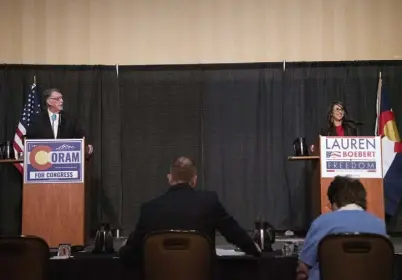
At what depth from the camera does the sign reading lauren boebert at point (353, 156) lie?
571cm

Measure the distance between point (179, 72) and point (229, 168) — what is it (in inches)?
56.6

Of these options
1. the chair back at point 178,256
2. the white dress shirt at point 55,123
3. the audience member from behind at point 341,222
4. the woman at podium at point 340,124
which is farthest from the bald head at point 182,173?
the woman at podium at point 340,124

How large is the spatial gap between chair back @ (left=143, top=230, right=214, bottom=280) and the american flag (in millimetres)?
4533

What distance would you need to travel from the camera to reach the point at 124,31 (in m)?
7.91

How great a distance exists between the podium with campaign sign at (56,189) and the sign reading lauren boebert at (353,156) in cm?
236

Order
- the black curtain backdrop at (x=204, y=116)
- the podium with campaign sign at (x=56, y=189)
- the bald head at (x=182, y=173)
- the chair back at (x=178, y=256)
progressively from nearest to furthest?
the chair back at (x=178, y=256)
the bald head at (x=182, y=173)
the podium with campaign sign at (x=56, y=189)
the black curtain backdrop at (x=204, y=116)

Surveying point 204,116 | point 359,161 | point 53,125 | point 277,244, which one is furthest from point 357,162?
point 53,125

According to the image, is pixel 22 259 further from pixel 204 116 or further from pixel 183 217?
pixel 204 116

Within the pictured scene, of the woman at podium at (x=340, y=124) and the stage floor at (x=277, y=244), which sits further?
the woman at podium at (x=340, y=124)

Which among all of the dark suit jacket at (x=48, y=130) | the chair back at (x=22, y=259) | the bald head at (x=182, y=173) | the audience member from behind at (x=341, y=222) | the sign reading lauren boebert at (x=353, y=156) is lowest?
the chair back at (x=22, y=259)

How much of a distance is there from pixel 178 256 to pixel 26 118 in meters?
4.89

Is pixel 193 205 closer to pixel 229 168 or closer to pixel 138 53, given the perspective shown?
pixel 229 168

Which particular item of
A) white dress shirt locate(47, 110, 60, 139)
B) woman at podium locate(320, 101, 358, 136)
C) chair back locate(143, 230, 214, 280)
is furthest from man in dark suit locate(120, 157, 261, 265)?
woman at podium locate(320, 101, 358, 136)

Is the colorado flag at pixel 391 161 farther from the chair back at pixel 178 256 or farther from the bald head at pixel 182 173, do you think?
the chair back at pixel 178 256
